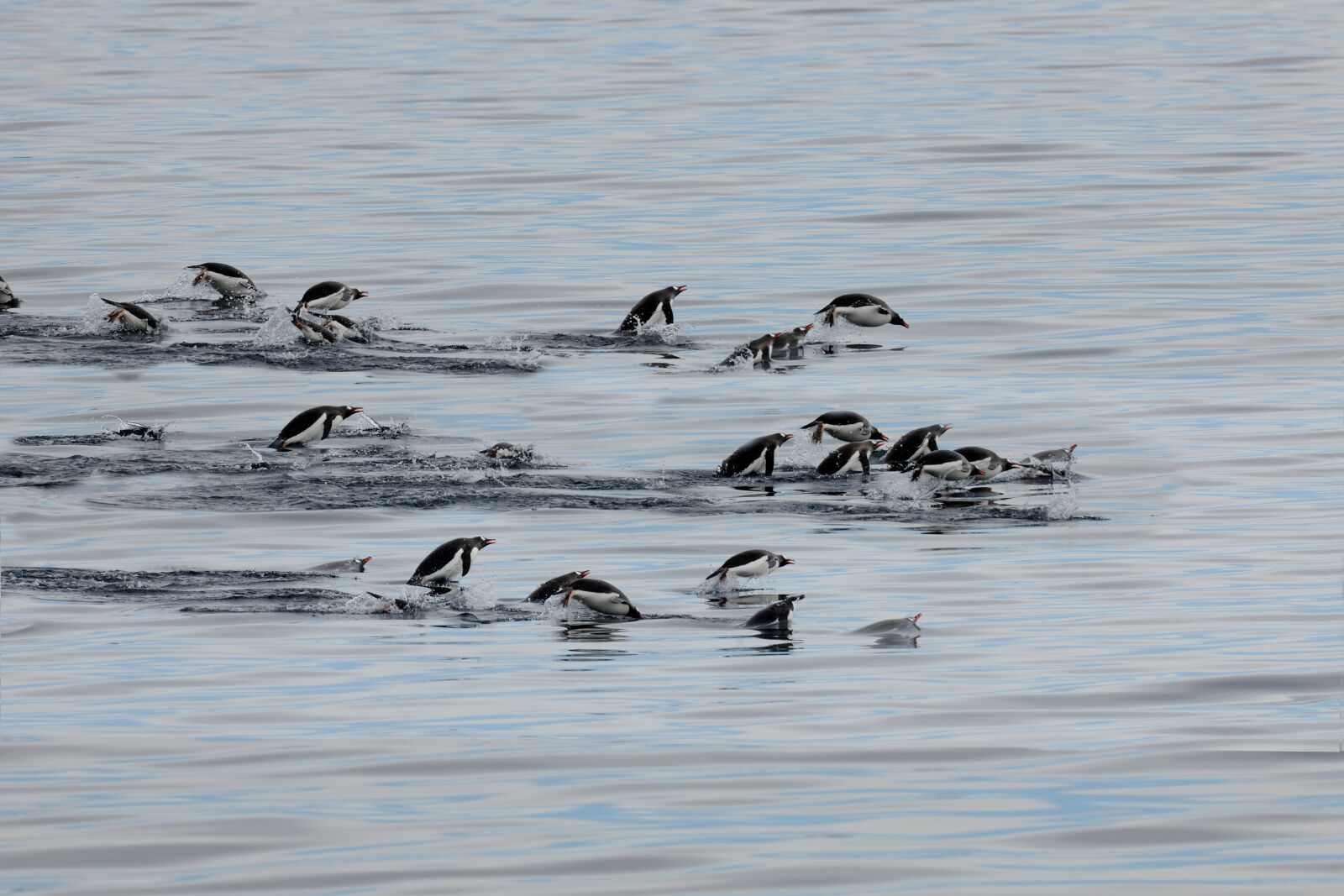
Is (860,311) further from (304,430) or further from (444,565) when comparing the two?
(444,565)

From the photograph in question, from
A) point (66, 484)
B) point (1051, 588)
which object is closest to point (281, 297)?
point (66, 484)

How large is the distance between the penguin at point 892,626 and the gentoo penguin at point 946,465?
13.4 ft

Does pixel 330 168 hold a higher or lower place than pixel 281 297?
higher

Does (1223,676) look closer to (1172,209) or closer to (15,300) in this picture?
(15,300)

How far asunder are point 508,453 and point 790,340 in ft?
18.0

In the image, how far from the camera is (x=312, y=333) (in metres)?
21.5

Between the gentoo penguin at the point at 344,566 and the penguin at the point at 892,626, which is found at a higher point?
the gentoo penguin at the point at 344,566

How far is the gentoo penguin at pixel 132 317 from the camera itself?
21.6 m

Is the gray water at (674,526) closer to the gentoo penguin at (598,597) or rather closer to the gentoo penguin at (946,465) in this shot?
the gentoo penguin at (598,597)

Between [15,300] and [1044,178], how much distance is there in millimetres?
17082

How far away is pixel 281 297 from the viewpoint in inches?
969

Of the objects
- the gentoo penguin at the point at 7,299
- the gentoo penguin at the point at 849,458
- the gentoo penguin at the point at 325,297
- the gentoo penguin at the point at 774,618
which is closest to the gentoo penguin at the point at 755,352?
the gentoo penguin at the point at 325,297

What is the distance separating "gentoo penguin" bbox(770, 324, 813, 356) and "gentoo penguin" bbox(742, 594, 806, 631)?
359 inches

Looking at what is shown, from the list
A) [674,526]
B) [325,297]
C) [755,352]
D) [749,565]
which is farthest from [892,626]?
[325,297]
